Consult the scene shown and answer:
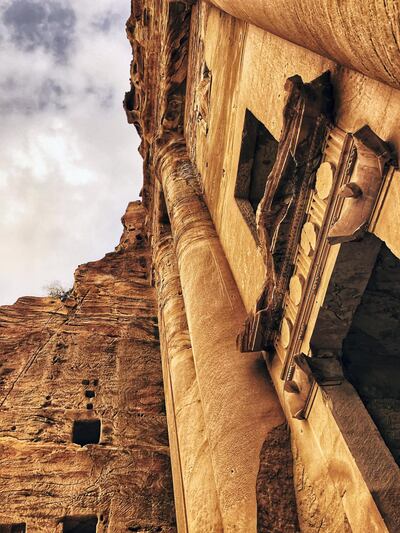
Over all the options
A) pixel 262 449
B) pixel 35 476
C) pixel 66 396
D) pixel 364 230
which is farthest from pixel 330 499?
pixel 66 396

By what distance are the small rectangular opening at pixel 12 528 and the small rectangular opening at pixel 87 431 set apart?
5.78 ft

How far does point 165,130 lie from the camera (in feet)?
34.0

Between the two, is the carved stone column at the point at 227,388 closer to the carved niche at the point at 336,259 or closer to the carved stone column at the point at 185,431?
the carved niche at the point at 336,259

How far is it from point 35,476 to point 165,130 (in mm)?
7410

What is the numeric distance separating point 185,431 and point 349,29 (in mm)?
4917

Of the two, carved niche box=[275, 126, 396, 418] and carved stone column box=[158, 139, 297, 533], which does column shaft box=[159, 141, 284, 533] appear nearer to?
carved stone column box=[158, 139, 297, 533]

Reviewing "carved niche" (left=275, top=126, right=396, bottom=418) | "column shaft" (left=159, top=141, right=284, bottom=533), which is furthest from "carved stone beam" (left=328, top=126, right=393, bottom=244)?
"column shaft" (left=159, top=141, right=284, bottom=533)

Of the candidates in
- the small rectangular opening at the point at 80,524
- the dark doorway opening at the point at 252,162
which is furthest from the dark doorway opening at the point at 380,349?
the small rectangular opening at the point at 80,524

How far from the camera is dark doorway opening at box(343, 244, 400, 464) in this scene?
11.8ft

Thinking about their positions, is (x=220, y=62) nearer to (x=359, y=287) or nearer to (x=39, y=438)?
(x=359, y=287)

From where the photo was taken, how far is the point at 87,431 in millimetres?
7805

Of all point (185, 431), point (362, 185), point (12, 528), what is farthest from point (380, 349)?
point (12, 528)

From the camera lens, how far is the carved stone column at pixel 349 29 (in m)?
1.77

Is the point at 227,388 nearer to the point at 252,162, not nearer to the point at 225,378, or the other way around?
the point at 225,378
